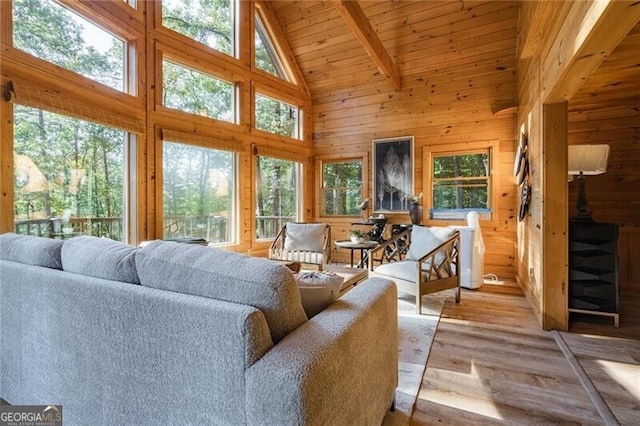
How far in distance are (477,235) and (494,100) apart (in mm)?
2089

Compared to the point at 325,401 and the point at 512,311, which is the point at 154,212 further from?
the point at 512,311

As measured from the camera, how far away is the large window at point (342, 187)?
5.73 m

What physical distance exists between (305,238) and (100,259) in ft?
10.1

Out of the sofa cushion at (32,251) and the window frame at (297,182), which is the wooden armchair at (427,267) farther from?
the sofa cushion at (32,251)

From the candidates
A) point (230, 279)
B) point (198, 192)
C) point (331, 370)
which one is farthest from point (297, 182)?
point (331, 370)

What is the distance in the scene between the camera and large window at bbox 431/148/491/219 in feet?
15.3

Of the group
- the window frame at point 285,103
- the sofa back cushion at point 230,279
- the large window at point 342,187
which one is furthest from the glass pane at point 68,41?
the large window at point 342,187

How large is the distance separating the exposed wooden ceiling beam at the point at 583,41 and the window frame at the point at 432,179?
2.02 meters

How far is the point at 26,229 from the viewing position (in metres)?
2.87

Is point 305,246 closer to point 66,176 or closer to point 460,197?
point 460,197

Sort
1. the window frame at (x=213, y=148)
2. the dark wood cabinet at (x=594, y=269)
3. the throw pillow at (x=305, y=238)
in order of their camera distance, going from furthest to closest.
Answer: the throw pillow at (x=305, y=238), the window frame at (x=213, y=148), the dark wood cabinet at (x=594, y=269)

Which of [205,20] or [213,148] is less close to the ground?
[205,20]

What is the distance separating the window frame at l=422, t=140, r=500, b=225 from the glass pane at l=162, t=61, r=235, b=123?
3140 millimetres

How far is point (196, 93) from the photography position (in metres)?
4.34
